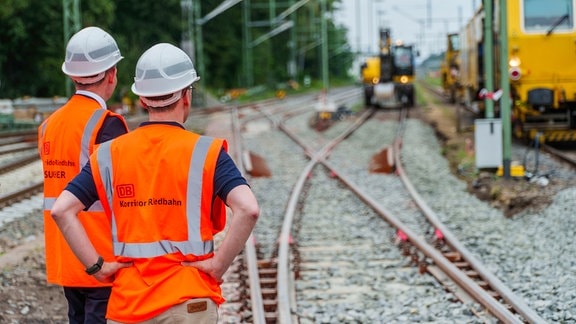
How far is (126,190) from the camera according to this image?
332 centimetres

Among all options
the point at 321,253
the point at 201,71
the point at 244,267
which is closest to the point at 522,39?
the point at 321,253

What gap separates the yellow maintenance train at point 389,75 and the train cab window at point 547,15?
68.6 feet

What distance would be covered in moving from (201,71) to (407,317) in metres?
41.1

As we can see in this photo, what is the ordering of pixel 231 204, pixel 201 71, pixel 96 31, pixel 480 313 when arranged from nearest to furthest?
pixel 231 204 < pixel 96 31 < pixel 480 313 < pixel 201 71

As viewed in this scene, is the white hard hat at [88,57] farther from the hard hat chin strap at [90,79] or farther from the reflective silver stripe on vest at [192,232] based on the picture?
the reflective silver stripe on vest at [192,232]

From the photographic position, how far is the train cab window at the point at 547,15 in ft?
58.9

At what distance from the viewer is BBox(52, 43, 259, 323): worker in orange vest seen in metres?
3.26

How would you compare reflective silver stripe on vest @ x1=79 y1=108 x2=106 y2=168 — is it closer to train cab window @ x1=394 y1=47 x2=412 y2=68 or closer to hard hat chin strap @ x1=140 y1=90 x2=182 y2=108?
hard hat chin strap @ x1=140 y1=90 x2=182 y2=108

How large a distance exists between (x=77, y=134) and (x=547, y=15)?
1540cm

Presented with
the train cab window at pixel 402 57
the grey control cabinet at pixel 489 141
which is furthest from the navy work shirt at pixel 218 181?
the train cab window at pixel 402 57

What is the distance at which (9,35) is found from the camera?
3612 cm

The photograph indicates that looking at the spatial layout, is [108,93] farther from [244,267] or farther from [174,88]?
[244,267]

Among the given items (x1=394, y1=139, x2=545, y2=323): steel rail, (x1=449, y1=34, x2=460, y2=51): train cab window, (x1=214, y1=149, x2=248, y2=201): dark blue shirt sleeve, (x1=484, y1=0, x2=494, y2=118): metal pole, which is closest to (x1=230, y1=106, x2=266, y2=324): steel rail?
(x1=394, y1=139, x2=545, y2=323): steel rail

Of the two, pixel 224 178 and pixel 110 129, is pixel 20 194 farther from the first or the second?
pixel 224 178
